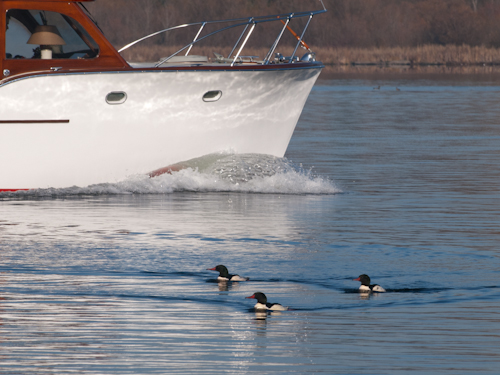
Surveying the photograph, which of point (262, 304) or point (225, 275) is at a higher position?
point (225, 275)

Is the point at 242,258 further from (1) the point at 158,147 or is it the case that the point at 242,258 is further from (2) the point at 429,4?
(2) the point at 429,4

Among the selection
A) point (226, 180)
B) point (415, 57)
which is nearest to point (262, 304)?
point (226, 180)

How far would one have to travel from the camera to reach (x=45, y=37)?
16266mm

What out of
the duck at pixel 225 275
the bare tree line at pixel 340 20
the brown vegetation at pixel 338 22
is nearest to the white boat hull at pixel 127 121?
the duck at pixel 225 275

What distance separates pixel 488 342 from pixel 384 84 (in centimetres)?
4591

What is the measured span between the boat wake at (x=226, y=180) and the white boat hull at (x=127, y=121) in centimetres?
15

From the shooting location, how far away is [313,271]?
1066 centimetres

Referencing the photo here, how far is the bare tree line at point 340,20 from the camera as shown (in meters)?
85.3

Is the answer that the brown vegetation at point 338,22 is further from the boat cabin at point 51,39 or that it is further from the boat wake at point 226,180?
the boat cabin at point 51,39

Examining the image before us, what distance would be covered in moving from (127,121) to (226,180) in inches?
79.2

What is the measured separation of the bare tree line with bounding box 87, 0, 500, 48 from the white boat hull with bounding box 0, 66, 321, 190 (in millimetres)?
66210

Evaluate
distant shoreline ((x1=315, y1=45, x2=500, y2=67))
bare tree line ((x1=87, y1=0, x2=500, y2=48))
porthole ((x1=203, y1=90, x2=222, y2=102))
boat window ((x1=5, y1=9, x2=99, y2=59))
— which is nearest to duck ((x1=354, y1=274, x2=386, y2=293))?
porthole ((x1=203, y1=90, x2=222, y2=102))

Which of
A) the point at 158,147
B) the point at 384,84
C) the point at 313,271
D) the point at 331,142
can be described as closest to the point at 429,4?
the point at 384,84

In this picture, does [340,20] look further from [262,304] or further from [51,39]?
[262,304]
